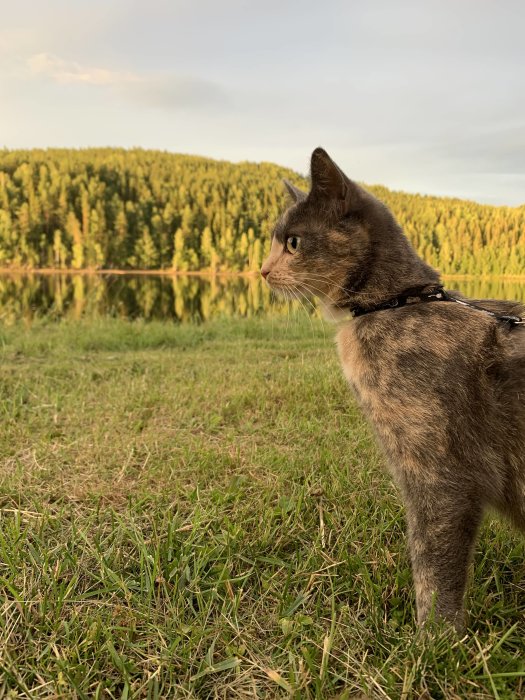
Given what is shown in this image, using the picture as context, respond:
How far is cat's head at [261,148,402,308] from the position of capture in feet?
8.48

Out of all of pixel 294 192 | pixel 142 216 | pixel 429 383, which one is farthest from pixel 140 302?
pixel 142 216

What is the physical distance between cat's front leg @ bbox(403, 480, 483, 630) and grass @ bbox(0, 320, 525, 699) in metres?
0.13

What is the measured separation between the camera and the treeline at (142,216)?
199 ft

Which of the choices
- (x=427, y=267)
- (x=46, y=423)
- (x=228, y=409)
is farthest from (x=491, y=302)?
(x=46, y=423)

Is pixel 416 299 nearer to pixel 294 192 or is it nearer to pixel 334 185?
pixel 334 185

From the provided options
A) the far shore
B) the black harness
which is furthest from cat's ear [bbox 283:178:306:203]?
the far shore

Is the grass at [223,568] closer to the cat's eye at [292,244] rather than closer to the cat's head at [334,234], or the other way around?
the cat's head at [334,234]

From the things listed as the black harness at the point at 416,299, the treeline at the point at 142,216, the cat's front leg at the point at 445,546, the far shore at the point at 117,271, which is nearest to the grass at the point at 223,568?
the cat's front leg at the point at 445,546

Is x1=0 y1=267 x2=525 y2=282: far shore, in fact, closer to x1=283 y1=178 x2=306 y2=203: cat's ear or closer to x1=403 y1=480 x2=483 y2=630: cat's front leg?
x1=283 y1=178 x2=306 y2=203: cat's ear

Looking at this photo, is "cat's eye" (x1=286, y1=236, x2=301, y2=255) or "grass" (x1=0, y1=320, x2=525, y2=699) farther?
"cat's eye" (x1=286, y1=236, x2=301, y2=255)

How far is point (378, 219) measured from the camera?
2.62 meters

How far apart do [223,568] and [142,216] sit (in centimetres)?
8190

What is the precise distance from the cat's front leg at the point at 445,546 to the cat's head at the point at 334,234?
1.09 meters

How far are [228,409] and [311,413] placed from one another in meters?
0.80
